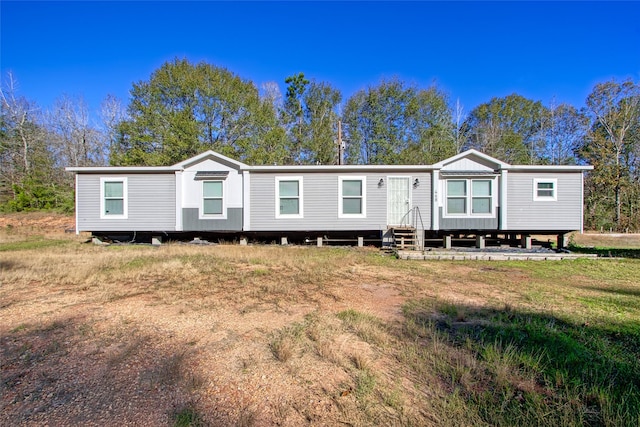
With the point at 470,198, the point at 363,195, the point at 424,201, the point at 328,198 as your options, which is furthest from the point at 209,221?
the point at 470,198

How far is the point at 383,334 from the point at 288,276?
3109 mm

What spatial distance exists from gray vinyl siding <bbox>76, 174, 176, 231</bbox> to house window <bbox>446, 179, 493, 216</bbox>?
10.2 meters

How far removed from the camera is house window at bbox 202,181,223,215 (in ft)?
34.9

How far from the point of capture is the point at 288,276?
595 cm

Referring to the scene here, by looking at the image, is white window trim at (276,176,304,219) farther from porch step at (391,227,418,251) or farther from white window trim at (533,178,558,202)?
white window trim at (533,178,558,202)

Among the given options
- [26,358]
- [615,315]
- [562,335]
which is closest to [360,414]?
[562,335]

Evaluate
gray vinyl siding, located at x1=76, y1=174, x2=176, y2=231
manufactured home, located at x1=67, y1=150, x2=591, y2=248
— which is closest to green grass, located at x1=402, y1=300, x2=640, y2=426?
manufactured home, located at x1=67, y1=150, x2=591, y2=248

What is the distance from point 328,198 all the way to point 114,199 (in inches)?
307

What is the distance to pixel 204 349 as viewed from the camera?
9.16 ft

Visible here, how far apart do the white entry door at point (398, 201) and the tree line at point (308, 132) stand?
12.2m

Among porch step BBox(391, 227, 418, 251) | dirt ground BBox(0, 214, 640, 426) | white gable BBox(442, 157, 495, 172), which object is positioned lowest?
dirt ground BBox(0, 214, 640, 426)

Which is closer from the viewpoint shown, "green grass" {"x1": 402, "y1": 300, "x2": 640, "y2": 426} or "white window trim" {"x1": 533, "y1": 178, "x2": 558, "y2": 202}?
"green grass" {"x1": 402, "y1": 300, "x2": 640, "y2": 426}

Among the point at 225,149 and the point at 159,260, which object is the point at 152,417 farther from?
the point at 225,149

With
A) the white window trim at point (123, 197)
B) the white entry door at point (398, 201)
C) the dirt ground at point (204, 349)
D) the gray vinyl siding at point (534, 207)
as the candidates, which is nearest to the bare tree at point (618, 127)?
the gray vinyl siding at point (534, 207)
